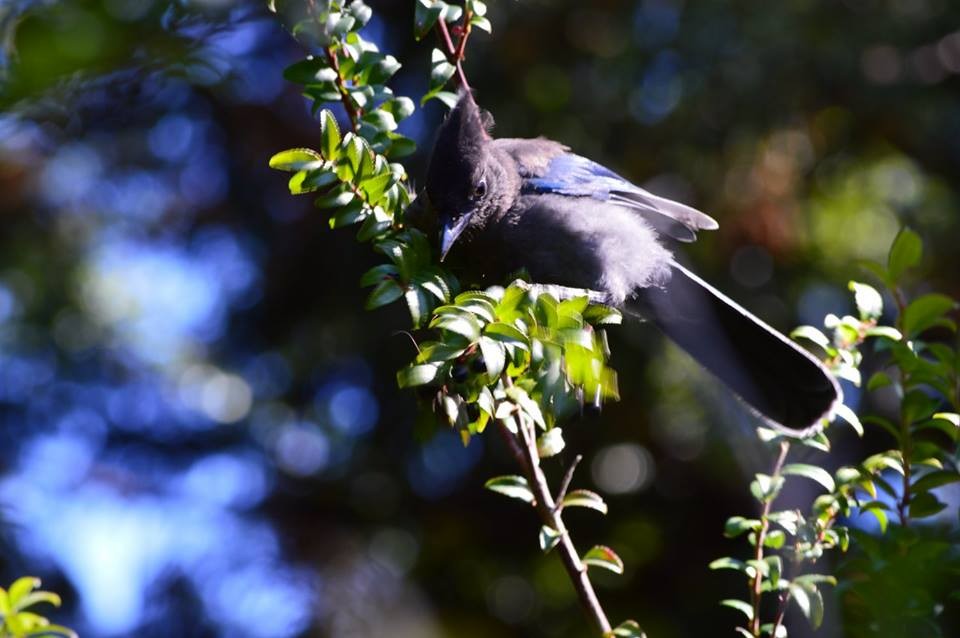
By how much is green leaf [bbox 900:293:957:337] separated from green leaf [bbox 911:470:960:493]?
0.27 m

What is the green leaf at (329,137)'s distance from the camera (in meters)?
1.91

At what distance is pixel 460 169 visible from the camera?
3.04 m

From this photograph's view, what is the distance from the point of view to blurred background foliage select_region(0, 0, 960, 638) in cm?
436

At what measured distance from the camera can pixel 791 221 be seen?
472 centimetres

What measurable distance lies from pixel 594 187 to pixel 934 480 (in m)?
1.96

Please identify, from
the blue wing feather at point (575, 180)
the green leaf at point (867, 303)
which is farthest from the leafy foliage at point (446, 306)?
the blue wing feather at point (575, 180)

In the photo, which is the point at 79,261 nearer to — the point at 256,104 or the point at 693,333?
the point at 256,104

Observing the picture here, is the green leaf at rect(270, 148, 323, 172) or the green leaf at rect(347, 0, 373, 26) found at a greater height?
the green leaf at rect(347, 0, 373, 26)

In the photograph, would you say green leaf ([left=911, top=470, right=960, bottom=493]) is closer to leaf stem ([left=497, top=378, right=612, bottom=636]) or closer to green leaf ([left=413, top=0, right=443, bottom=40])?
leaf stem ([left=497, top=378, right=612, bottom=636])

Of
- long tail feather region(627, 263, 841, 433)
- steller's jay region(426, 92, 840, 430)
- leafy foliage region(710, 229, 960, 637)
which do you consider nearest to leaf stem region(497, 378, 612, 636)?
leafy foliage region(710, 229, 960, 637)

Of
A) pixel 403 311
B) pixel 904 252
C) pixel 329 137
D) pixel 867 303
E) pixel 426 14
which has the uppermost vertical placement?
pixel 426 14

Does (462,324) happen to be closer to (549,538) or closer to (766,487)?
(549,538)

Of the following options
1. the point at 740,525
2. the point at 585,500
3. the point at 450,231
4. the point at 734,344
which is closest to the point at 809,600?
the point at 740,525

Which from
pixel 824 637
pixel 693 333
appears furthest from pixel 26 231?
pixel 824 637
